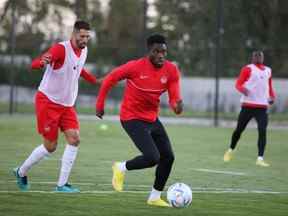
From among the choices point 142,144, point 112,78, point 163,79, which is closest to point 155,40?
point 163,79

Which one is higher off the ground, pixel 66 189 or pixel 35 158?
pixel 35 158

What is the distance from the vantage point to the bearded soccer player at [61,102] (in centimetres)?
1151

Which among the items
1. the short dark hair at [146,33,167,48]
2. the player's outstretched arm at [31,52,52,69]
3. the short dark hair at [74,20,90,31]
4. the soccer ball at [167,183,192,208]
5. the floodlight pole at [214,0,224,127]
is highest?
the short dark hair at [74,20,90,31]

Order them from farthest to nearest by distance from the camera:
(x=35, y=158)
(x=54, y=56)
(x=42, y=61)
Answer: (x=35, y=158), (x=54, y=56), (x=42, y=61)

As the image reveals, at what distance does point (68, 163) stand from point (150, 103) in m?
1.49

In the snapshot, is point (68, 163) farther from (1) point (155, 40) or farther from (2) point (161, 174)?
(1) point (155, 40)

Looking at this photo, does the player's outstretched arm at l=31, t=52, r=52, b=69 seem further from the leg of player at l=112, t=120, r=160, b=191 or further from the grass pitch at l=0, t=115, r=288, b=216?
the grass pitch at l=0, t=115, r=288, b=216

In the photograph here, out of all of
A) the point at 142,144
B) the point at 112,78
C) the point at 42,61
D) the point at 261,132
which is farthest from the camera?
the point at 261,132

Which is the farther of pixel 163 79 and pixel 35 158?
pixel 35 158

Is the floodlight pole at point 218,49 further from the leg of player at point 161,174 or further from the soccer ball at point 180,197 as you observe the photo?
the soccer ball at point 180,197

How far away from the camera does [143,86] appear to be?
10.7 meters

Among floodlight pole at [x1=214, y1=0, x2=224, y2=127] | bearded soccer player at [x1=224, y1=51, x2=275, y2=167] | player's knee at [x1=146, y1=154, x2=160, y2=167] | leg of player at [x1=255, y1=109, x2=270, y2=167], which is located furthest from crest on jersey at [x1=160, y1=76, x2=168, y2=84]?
floodlight pole at [x1=214, y1=0, x2=224, y2=127]

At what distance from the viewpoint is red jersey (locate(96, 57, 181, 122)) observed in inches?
420

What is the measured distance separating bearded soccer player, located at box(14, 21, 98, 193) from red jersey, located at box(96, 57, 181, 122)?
921 mm
